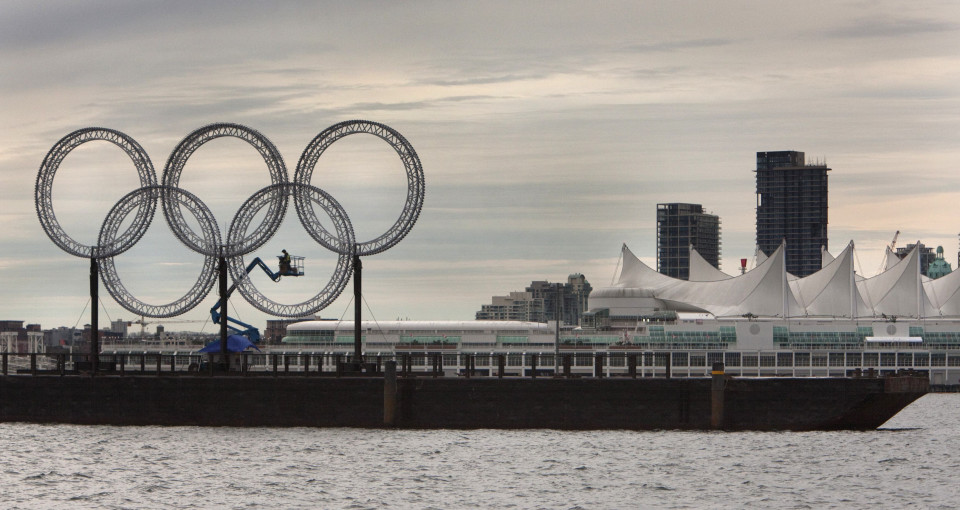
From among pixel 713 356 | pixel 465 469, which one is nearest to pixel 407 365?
pixel 465 469

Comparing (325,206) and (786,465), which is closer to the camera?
(786,465)

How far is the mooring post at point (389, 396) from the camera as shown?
76.1 m

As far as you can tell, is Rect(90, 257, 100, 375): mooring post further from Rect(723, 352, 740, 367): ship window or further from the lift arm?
Rect(723, 352, 740, 367): ship window

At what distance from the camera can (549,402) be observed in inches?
2995

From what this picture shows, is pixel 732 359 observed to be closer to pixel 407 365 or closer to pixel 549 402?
pixel 407 365

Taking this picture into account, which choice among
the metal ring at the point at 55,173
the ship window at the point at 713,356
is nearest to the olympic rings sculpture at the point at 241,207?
the metal ring at the point at 55,173

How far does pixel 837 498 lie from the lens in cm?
5722

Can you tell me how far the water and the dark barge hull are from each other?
0.91 m

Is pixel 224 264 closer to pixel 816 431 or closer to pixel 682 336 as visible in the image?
pixel 816 431

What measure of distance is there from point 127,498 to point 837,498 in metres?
25.7

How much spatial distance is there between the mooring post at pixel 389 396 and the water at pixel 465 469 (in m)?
1.11

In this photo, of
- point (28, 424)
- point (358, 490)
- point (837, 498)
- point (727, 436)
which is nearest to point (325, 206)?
point (28, 424)

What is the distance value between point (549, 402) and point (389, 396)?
7.84m

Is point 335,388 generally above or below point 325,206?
below
